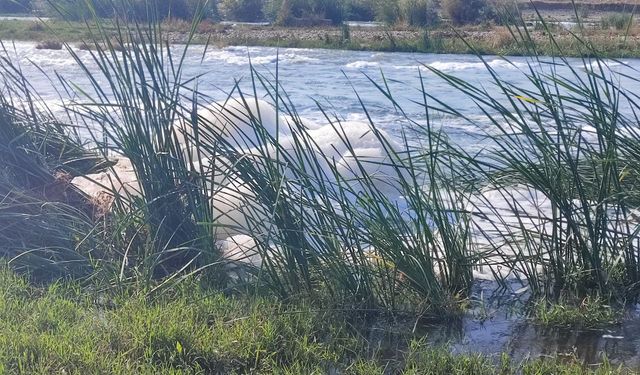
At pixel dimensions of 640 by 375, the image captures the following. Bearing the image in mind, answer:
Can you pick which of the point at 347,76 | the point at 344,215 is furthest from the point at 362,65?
the point at 344,215

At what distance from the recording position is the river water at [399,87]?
3934 millimetres

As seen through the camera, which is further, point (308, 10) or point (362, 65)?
point (308, 10)

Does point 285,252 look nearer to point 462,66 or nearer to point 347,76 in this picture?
point 347,76

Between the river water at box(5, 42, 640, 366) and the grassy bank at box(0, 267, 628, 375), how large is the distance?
0.81 ft

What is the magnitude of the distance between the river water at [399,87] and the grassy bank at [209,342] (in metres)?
0.25

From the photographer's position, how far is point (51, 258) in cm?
477

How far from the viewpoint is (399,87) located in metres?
16.7

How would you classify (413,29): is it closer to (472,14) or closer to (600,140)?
(472,14)

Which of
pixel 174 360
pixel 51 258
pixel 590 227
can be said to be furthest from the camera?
pixel 51 258

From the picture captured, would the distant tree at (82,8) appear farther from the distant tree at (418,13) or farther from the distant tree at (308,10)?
the distant tree at (308,10)

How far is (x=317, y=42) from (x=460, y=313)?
26.5 m

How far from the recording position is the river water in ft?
12.9

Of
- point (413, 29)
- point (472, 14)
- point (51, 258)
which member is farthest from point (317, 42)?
point (51, 258)

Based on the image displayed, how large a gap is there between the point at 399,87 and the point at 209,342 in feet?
44.2
